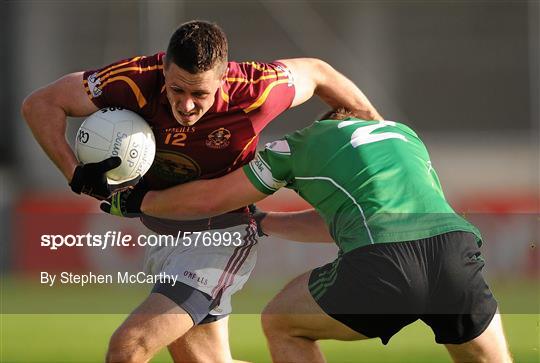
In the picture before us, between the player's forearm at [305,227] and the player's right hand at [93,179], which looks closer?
the player's right hand at [93,179]

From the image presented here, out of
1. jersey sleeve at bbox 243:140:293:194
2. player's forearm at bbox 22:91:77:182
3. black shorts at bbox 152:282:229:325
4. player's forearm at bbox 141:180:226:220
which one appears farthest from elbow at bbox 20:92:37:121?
jersey sleeve at bbox 243:140:293:194

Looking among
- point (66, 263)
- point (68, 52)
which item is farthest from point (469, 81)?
point (66, 263)

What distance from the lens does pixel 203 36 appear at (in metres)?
5.05

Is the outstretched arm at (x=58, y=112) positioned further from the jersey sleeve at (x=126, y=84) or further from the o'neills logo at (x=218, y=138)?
the o'neills logo at (x=218, y=138)

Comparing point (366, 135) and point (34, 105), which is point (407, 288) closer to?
point (366, 135)

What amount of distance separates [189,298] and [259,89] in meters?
1.19

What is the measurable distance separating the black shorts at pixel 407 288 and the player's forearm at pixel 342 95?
1.56m

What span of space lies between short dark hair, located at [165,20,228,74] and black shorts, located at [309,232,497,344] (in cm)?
126

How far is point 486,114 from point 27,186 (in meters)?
7.10

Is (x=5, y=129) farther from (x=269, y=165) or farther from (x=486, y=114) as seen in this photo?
(x=269, y=165)

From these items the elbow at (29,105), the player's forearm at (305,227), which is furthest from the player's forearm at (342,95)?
the elbow at (29,105)

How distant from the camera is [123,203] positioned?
17.0 feet

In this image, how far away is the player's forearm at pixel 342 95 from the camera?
5.79 metres

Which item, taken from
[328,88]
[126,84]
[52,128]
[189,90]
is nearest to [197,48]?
[189,90]
